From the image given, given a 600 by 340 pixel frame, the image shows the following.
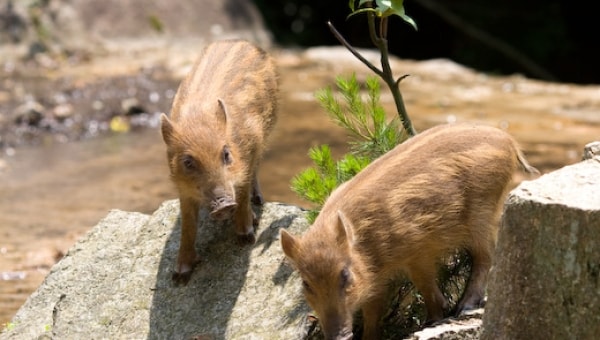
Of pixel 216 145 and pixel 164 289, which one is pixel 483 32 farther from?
pixel 164 289

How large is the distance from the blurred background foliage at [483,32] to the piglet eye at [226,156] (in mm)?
10833

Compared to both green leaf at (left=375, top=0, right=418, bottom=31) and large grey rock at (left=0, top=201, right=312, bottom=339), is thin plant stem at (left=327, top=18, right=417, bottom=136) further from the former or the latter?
large grey rock at (left=0, top=201, right=312, bottom=339)

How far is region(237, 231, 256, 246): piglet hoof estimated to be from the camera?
5348 mm

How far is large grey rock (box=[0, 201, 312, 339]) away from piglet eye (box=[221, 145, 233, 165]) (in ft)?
1.40

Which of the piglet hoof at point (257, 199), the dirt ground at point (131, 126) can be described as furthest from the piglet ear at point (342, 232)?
the dirt ground at point (131, 126)

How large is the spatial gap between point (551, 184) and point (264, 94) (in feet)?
8.44

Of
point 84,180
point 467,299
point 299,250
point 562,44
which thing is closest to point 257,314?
point 299,250

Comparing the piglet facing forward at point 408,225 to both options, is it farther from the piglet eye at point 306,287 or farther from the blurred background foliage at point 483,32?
the blurred background foliage at point 483,32

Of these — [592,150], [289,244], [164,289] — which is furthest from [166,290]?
[592,150]

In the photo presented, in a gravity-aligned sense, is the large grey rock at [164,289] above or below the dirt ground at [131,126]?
above

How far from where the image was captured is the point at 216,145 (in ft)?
17.2

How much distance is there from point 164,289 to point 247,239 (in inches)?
19.8

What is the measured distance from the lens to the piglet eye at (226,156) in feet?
17.2

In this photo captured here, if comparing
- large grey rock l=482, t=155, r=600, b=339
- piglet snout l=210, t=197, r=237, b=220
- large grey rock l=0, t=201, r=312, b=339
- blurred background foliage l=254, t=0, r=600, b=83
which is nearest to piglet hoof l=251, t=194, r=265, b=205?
large grey rock l=0, t=201, r=312, b=339
